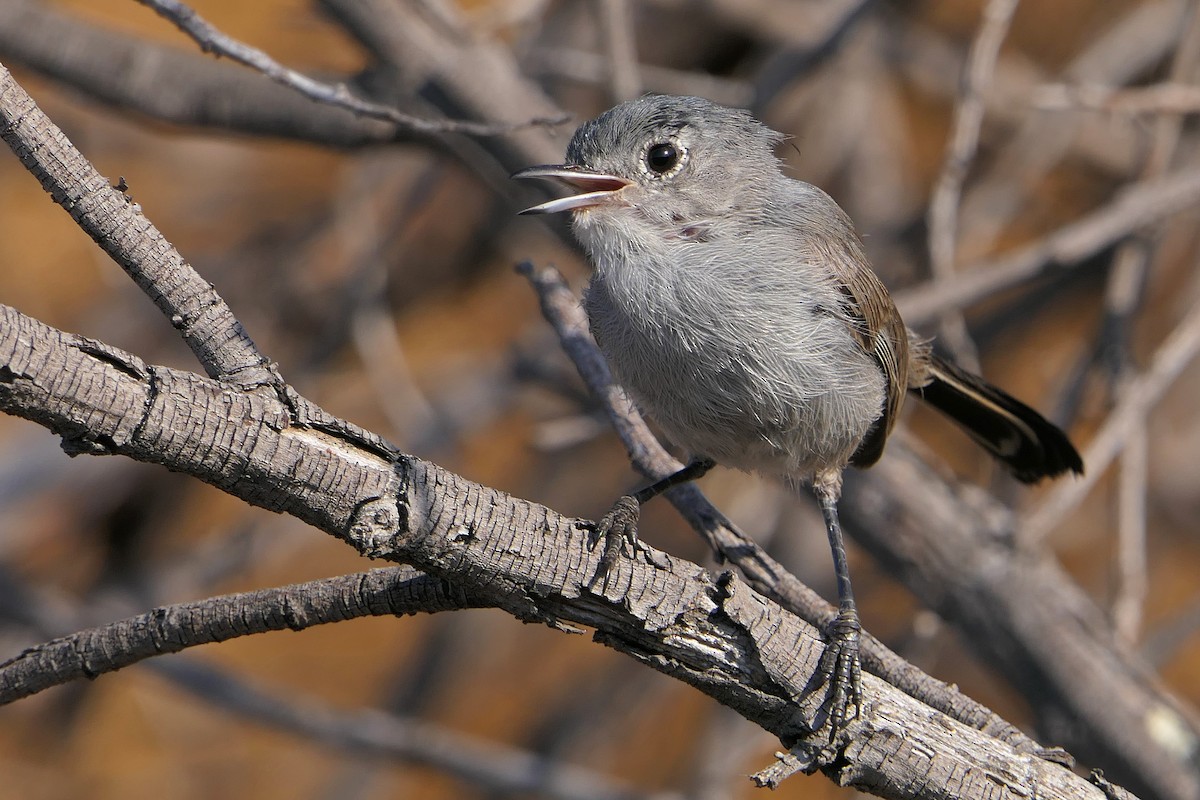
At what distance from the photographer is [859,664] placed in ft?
7.60

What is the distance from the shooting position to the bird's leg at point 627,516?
6.49 feet

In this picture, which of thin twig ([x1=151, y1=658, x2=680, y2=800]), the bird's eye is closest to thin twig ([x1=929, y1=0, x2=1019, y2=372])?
the bird's eye

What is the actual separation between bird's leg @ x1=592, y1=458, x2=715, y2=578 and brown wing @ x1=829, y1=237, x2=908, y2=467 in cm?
47

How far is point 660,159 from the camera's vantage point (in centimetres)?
293

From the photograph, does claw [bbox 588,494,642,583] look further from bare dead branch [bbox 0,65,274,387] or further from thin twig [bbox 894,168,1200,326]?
thin twig [bbox 894,168,1200,326]

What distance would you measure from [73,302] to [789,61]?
15.4ft

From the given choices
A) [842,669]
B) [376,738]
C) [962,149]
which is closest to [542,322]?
[376,738]

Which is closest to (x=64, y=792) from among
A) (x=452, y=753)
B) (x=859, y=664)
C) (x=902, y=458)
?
(x=452, y=753)

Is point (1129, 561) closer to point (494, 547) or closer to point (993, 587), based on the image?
point (993, 587)

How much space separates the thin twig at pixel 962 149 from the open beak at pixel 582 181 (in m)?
1.43

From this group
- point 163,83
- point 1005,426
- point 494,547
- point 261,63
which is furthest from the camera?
point 163,83

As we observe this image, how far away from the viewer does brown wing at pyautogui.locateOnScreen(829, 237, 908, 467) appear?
2.97 m

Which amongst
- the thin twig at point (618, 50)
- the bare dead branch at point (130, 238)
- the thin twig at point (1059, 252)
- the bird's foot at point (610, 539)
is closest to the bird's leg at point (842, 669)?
the bird's foot at point (610, 539)

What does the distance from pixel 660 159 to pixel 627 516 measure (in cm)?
104
